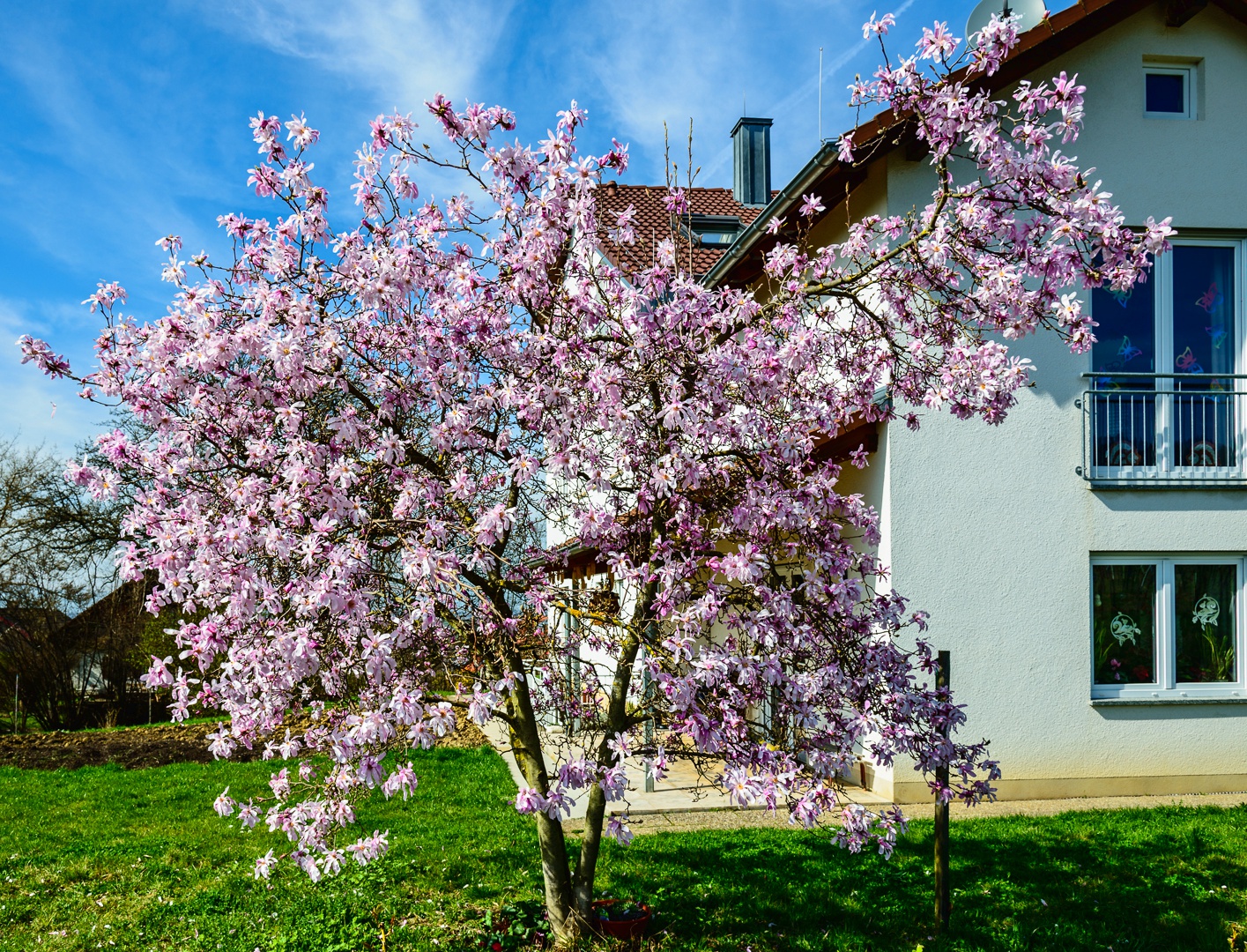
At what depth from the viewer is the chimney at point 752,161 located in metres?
19.0

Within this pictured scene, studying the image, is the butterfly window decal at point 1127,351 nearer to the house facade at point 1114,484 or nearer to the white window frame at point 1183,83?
the house facade at point 1114,484

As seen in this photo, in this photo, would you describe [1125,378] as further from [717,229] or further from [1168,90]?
[717,229]

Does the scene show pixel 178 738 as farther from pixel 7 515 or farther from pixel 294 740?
pixel 294 740

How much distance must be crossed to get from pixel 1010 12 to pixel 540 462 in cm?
935

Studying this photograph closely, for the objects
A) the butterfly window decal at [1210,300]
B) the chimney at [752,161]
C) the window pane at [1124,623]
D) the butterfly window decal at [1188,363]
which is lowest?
the window pane at [1124,623]

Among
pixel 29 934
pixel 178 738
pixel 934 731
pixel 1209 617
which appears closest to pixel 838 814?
pixel 934 731

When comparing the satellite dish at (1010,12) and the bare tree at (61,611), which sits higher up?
the satellite dish at (1010,12)

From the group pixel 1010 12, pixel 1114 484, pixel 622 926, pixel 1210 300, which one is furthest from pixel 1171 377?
pixel 622 926

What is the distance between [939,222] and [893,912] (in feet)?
13.2

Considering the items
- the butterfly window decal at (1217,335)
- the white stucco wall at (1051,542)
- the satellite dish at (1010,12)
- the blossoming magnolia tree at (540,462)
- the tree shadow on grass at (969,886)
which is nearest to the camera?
the blossoming magnolia tree at (540,462)

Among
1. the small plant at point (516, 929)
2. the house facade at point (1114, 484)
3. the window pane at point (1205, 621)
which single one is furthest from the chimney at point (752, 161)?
the small plant at point (516, 929)

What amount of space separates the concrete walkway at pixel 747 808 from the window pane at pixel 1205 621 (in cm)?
123

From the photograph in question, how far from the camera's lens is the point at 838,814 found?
13.2 feet

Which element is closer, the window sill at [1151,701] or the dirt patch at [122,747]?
the window sill at [1151,701]
